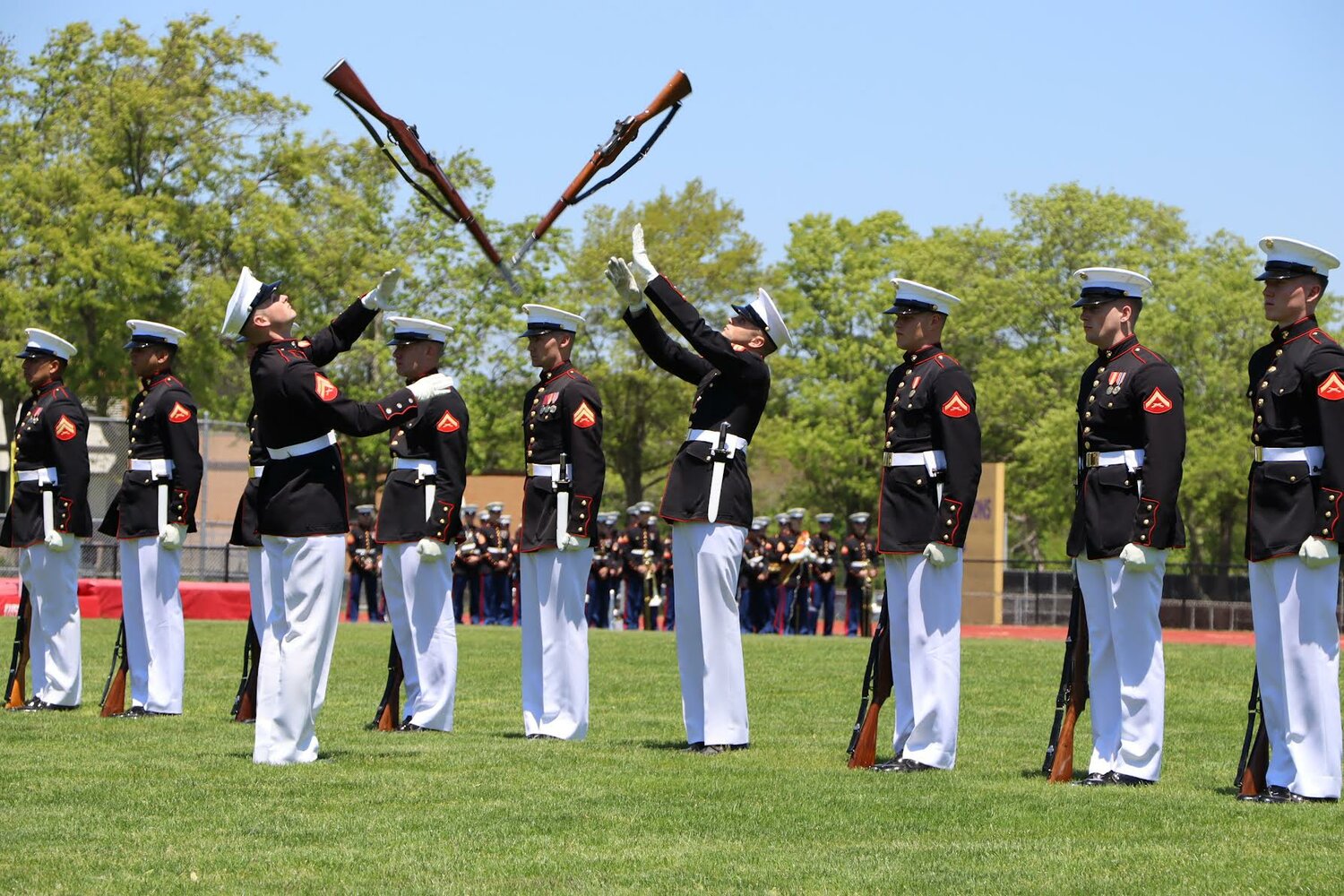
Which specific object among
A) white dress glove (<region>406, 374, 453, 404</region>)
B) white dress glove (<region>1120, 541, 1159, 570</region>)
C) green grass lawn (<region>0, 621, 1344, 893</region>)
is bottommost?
green grass lawn (<region>0, 621, 1344, 893</region>)

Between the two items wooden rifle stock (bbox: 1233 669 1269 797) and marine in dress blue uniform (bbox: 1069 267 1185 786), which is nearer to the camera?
wooden rifle stock (bbox: 1233 669 1269 797)

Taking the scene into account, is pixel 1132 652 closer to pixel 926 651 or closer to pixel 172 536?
pixel 926 651

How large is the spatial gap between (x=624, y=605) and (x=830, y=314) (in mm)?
23593

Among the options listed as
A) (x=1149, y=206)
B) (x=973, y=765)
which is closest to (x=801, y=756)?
(x=973, y=765)

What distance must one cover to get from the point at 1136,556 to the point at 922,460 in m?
1.39

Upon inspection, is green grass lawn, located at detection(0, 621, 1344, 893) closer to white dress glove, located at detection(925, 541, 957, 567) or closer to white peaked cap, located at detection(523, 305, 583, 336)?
white dress glove, located at detection(925, 541, 957, 567)

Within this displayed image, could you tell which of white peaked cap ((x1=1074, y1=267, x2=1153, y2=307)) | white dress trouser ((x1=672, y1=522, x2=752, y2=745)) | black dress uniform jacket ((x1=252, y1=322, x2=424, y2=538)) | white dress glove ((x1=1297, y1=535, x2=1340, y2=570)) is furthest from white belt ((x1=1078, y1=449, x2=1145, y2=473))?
black dress uniform jacket ((x1=252, y1=322, x2=424, y2=538))

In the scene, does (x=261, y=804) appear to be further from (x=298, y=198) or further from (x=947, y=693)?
(x=298, y=198)

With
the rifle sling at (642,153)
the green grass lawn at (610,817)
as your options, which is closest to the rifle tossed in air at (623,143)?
the rifle sling at (642,153)

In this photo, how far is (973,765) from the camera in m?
10.1

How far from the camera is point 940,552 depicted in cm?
962

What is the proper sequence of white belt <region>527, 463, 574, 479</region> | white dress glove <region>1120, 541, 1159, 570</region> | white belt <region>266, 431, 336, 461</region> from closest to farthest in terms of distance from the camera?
white dress glove <region>1120, 541, 1159, 570</region> < white belt <region>266, 431, 336, 461</region> < white belt <region>527, 463, 574, 479</region>

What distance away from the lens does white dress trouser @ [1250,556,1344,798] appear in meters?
8.60

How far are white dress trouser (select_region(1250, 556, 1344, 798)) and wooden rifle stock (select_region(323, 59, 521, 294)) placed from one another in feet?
15.7
